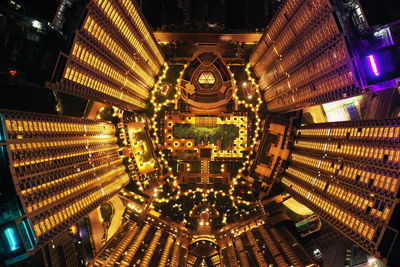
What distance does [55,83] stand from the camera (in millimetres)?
35156

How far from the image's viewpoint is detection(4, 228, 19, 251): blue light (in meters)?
32.4

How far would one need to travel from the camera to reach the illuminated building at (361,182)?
34.2 metres

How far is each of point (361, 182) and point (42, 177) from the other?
58.3m

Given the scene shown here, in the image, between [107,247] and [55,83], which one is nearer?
[55,83]

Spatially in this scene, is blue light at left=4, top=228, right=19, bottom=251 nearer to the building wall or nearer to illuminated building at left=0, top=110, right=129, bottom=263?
illuminated building at left=0, top=110, right=129, bottom=263

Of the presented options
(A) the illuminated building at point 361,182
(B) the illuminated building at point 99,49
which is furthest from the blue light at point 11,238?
(A) the illuminated building at point 361,182

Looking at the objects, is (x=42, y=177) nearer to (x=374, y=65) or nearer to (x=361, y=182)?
(x=361, y=182)

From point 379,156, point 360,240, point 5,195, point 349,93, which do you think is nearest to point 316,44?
point 349,93

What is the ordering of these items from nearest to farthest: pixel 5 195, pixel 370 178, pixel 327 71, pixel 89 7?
pixel 5 195, pixel 89 7, pixel 370 178, pixel 327 71

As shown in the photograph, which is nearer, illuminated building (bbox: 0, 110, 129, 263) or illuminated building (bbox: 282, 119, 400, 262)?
illuminated building (bbox: 0, 110, 129, 263)

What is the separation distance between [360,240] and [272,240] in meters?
17.5

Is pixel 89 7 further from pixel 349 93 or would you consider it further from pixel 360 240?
pixel 360 240

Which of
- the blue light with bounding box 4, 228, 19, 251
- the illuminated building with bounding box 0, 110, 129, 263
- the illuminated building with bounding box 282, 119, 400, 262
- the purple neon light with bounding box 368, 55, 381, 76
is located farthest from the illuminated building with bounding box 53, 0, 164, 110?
the illuminated building with bounding box 282, 119, 400, 262

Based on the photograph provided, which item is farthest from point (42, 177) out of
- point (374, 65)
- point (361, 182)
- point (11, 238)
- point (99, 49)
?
point (374, 65)
